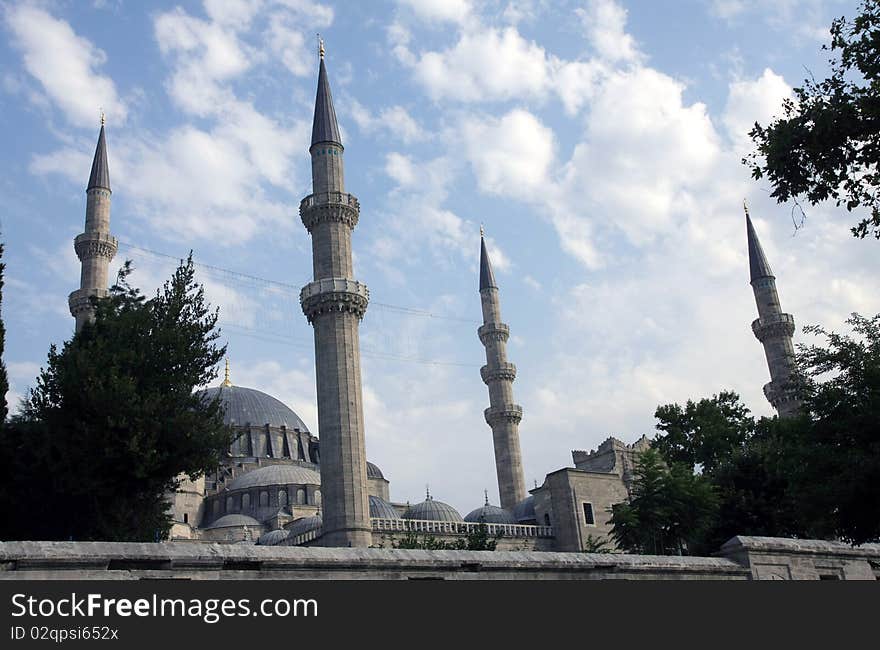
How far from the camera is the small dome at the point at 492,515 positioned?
44303 mm

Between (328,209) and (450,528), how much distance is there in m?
16.1

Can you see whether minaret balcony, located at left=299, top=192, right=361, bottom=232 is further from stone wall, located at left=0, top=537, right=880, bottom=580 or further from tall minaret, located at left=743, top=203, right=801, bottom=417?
tall minaret, located at left=743, top=203, right=801, bottom=417

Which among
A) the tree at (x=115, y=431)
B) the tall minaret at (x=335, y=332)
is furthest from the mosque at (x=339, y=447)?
the tree at (x=115, y=431)

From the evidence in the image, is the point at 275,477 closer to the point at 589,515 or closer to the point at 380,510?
the point at 380,510

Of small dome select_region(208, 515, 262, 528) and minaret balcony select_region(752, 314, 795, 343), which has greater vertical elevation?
minaret balcony select_region(752, 314, 795, 343)

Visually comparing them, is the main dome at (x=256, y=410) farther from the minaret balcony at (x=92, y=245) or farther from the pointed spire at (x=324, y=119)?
the pointed spire at (x=324, y=119)

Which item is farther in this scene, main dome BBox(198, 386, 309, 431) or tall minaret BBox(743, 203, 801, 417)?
main dome BBox(198, 386, 309, 431)

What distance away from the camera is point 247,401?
61562 millimetres

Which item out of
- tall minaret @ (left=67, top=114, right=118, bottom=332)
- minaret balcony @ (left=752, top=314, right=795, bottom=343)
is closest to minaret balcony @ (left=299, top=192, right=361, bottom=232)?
tall minaret @ (left=67, top=114, right=118, bottom=332)

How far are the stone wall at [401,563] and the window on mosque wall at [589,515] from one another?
84.5ft

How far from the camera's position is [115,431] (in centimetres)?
1788

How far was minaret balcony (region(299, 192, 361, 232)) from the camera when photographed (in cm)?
3534

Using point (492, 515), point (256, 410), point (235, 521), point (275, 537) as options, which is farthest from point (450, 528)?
point (256, 410)

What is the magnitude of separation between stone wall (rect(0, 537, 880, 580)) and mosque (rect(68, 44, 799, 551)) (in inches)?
440
